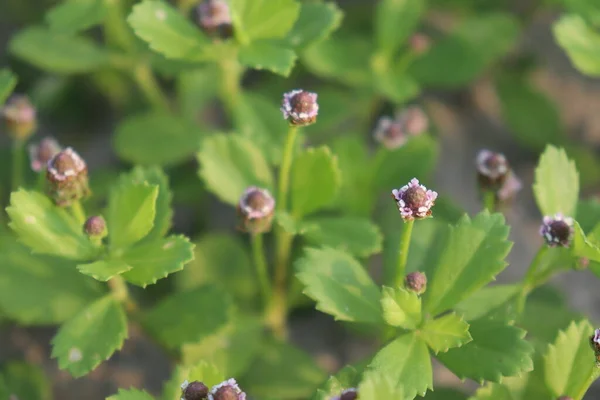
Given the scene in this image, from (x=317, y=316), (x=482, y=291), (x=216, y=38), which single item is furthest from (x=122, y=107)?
(x=482, y=291)

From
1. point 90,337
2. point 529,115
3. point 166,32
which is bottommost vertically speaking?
point 529,115

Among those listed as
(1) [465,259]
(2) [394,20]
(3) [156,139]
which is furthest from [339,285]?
(2) [394,20]

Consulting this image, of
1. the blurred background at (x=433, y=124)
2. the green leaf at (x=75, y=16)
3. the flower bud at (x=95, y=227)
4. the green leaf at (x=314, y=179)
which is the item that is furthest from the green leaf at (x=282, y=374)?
the green leaf at (x=75, y=16)

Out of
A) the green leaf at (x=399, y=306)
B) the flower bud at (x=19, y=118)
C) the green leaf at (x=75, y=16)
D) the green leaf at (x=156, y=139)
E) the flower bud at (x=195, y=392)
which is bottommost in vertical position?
the green leaf at (x=156, y=139)

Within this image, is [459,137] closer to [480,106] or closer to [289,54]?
[480,106]

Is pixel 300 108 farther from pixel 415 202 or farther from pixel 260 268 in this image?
pixel 260 268

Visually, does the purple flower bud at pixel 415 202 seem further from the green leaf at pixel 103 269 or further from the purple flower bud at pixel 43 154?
the purple flower bud at pixel 43 154
